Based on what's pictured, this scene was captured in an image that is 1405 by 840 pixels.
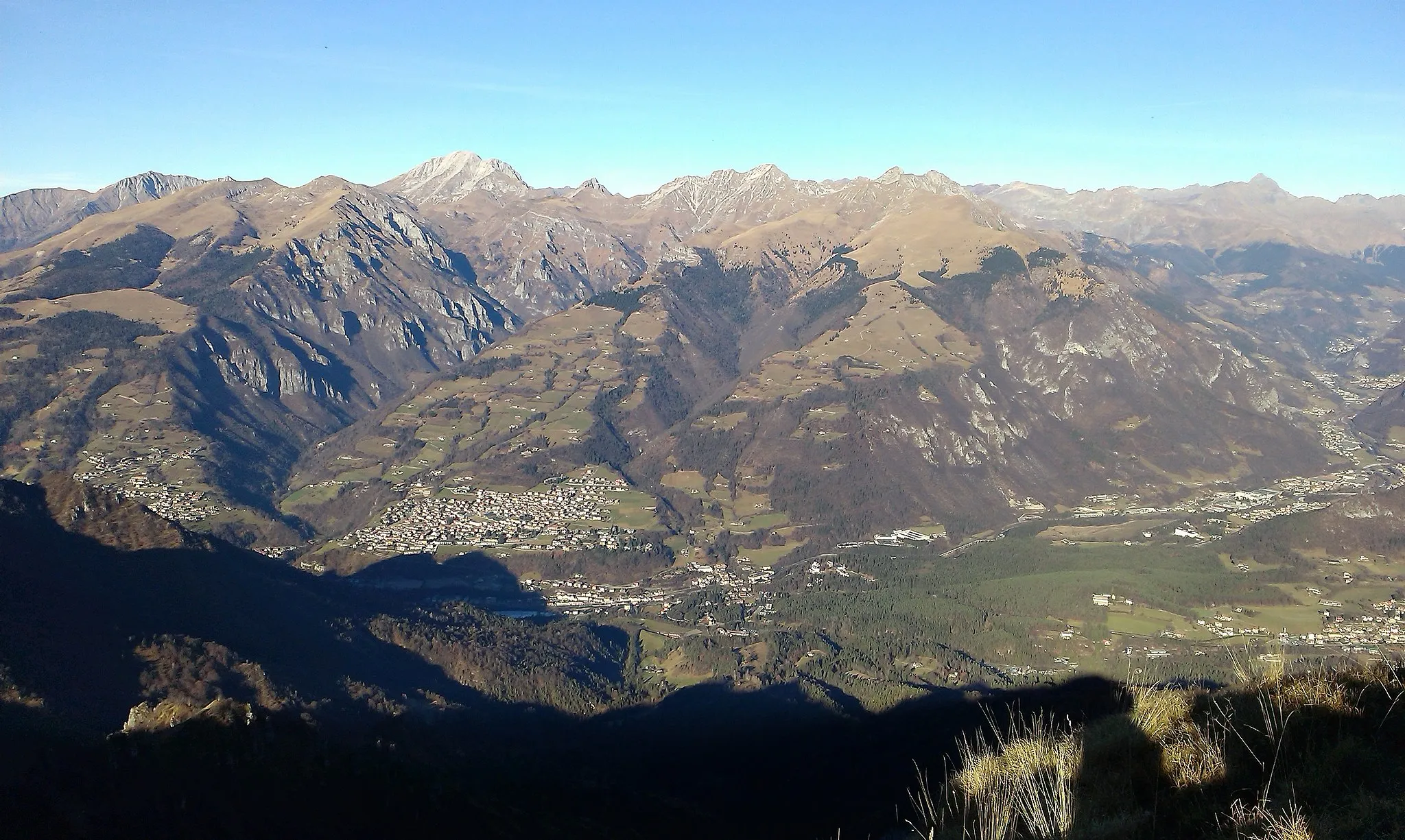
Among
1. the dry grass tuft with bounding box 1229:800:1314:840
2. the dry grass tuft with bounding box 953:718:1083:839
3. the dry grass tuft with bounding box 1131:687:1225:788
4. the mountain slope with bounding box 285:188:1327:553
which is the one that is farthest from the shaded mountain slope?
the mountain slope with bounding box 285:188:1327:553

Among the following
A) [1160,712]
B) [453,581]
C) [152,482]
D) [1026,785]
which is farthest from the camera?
[152,482]

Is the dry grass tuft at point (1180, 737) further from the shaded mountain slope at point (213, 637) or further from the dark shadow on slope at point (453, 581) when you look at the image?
the dark shadow on slope at point (453, 581)

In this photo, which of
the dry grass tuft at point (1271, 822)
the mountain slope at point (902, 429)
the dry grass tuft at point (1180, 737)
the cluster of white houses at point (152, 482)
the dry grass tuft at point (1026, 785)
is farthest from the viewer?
the mountain slope at point (902, 429)

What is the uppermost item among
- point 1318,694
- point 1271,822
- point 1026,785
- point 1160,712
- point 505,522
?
point 1271,822

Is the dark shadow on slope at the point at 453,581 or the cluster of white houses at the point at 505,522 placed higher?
the cluster of white houses at the point at 505,522

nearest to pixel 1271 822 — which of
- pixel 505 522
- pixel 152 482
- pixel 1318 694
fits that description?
pixel 1318 694

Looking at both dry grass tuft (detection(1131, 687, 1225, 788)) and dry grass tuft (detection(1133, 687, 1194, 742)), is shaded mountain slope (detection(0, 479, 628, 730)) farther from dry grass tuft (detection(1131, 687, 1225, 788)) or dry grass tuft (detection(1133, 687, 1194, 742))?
dry grass tuft (detection(1131, 687, 1225, 788))

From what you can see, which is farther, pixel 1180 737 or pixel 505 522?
pixel 505 522

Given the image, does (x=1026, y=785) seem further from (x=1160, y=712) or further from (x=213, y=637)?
(x=213, y=637)

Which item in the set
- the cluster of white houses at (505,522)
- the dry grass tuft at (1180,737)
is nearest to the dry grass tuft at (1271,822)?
the dry grass tuft at (1180,737)

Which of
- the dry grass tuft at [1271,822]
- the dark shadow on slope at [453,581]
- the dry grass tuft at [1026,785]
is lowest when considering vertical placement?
the dark shadow on slope at [453,581]

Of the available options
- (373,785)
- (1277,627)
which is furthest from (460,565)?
(1277,627)
